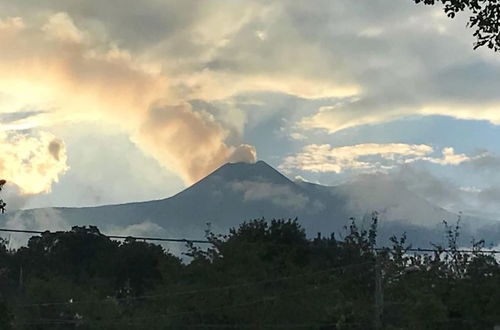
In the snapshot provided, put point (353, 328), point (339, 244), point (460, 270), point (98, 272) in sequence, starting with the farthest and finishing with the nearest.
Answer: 1. point (98, 272)
2. point (339, 244)
3. point (460, 270)
4. point (353, 328)

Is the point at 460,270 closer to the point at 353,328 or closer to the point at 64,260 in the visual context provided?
the point at 353,328

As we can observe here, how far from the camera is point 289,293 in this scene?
50562 mm

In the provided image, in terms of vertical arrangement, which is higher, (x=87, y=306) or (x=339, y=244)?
(x=339, y=244)

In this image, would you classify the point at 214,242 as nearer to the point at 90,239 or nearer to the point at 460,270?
the point at 460,270

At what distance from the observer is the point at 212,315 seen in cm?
4972

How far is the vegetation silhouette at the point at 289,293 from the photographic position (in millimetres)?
48875

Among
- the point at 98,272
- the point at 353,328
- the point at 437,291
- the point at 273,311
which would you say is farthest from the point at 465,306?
the point at 98,272

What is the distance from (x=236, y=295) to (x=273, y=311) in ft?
8.37

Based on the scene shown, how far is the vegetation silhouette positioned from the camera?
48875 mm

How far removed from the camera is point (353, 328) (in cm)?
4850

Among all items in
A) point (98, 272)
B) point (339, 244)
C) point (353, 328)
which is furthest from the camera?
point (98, 272)

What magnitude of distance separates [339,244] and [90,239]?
2886cm

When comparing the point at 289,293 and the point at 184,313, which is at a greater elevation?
the point at 289,293

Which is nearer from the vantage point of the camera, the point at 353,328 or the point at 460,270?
the point at 353,328
